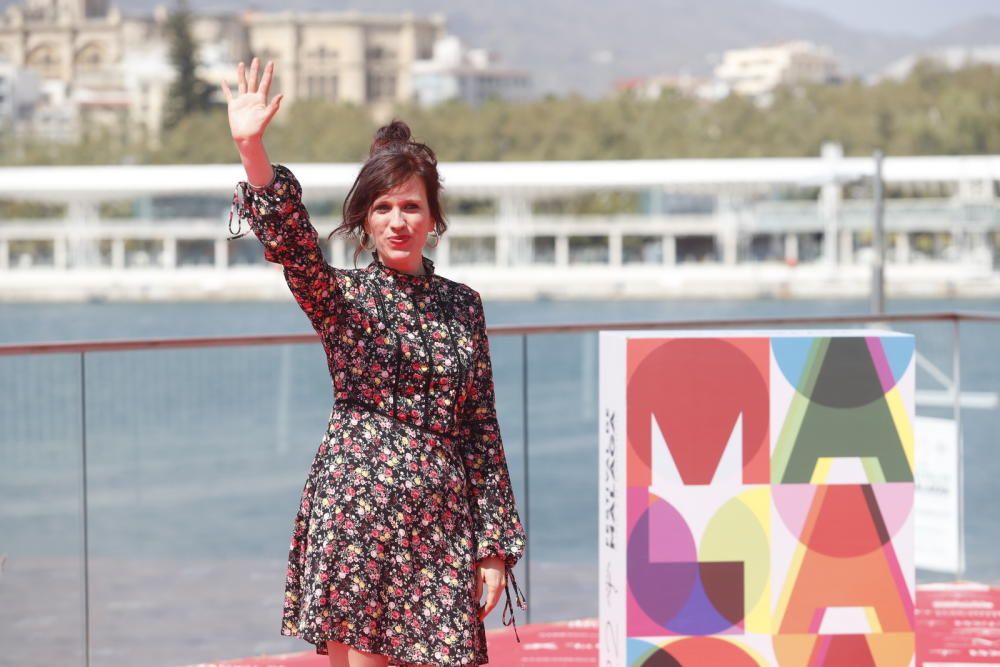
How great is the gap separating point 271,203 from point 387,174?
0.59 ft

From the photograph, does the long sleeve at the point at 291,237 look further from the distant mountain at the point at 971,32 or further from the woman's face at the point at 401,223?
the distant mountain at the point at 971,32

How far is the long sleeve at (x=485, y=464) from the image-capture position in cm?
192

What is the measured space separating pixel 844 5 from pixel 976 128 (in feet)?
390

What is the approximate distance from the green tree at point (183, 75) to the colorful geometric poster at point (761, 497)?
7476 cm

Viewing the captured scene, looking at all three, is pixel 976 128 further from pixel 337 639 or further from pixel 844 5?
pixel 844 5

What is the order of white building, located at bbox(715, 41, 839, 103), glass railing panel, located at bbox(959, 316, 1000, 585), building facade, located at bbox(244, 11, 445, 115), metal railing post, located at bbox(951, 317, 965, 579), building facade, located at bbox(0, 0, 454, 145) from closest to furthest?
metal railing post, located at bbox(951, 317, 965, 579) < glass railing panel, located at bbox(959, 316, 1000, 585) < building facade, located at bbox(0, 0, 454, 145) < building facade, located at bbox(244, 11, 445, 115) < white building, located at bbox(715, 41, 839, 103)

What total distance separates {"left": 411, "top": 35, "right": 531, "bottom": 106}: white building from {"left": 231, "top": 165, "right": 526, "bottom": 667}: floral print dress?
4113 inches

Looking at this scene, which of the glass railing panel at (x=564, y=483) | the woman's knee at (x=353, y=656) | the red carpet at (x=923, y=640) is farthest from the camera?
the glass railing panel at (x=564, y=483)

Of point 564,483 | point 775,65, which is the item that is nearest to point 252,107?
point 564,483

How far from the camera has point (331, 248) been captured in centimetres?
5825

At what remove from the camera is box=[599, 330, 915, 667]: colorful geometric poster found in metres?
2.64

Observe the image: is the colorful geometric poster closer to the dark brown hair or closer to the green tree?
the dark brown hair

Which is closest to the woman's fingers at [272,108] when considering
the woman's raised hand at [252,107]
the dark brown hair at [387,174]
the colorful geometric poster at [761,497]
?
the woman's raised hand at [252,107]

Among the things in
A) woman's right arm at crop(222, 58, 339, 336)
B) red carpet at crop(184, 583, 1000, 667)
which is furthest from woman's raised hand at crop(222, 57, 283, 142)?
red carpet at crop(184, 583, 1000, 667)
